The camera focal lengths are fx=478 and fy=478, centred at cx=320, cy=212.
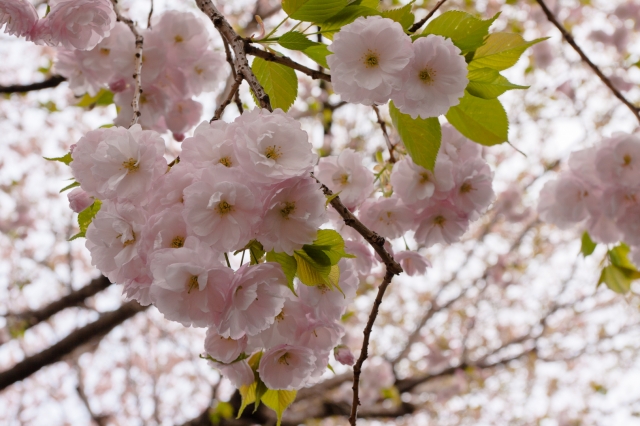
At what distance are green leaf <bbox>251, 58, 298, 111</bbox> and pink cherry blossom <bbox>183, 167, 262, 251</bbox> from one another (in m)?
0.43

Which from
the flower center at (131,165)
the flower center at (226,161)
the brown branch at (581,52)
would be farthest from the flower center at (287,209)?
the brown branch at (581,52)

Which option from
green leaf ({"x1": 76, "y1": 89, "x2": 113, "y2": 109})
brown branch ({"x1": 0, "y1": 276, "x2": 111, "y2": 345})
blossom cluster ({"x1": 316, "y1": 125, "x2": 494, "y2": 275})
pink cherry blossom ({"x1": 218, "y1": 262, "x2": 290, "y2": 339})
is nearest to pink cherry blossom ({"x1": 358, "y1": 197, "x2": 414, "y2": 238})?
blossom cluster ({"x1": 316, "y1": 125, "x2": 494, "y2": 275})

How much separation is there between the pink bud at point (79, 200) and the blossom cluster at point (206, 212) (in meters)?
0.11

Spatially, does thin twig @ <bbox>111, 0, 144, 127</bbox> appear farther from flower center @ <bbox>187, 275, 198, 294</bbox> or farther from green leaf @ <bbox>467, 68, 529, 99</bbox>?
green leaf @ <bbox>467, 68, 529, 99</bbox>

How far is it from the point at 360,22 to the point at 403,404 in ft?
15.1

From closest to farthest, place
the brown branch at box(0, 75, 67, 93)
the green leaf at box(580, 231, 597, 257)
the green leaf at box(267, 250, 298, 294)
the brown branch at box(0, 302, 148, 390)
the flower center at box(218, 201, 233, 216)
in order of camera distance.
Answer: the flower center at box(218, 201, 233, 216) → the green leaf at box(267, 250, 298, 294) → the green leaf at box(580, 231, 597, 257) → the brown branch at box(0, 75, 67, 93) → the brown branch at box(0, 302, 148, 390)

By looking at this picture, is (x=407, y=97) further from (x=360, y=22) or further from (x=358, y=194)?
(x=358, y=194)

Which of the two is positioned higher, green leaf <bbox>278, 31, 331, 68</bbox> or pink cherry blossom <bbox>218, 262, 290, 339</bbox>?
green leaf <bbox>278, 31, 331, 68</bbox>

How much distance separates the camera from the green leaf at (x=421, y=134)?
Result: 97 cm

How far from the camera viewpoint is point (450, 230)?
112 centimetres

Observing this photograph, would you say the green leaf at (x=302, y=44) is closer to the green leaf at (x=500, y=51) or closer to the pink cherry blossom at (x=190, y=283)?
the green leaf at (x=500, y=51)

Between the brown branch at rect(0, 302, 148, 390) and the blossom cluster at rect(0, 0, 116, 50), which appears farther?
the brown branch at rect(0, 302, 148, 390)

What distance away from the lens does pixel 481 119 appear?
1.04 meters

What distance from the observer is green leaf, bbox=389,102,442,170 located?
968 millimetres
